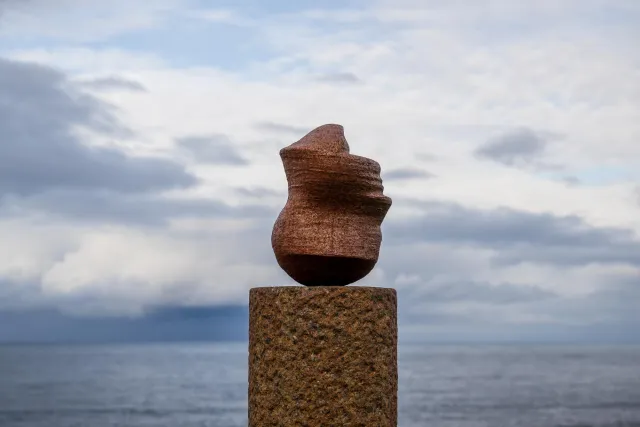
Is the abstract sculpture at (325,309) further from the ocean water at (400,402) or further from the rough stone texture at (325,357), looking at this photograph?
the ocean water at (400,402)

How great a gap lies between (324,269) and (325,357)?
832mm

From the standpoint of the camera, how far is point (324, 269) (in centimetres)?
791

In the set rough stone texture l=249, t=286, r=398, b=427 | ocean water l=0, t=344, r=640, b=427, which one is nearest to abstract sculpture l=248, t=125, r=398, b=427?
rough stone texture l=249, t=286, r=398, b=427

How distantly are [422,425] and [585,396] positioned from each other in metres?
20.0

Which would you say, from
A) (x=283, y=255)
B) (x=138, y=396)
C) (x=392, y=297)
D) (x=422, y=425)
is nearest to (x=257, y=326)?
(x=283, y=255)

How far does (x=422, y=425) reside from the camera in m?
40.9

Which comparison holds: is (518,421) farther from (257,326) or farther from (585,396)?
(257,326)

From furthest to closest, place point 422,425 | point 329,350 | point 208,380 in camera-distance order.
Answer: point 208,380 → point 422,425 → point 329,350

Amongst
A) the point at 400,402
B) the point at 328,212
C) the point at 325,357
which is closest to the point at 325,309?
the point at 325,357

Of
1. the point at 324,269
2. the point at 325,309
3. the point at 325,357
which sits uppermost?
the point at 324,269

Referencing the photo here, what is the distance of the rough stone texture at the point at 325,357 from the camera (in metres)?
7.44

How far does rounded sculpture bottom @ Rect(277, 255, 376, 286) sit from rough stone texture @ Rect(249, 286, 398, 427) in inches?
15.9

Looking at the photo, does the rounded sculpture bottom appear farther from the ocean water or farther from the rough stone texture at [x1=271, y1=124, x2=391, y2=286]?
the ocean water

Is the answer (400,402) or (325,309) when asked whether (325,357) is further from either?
(400,402)
